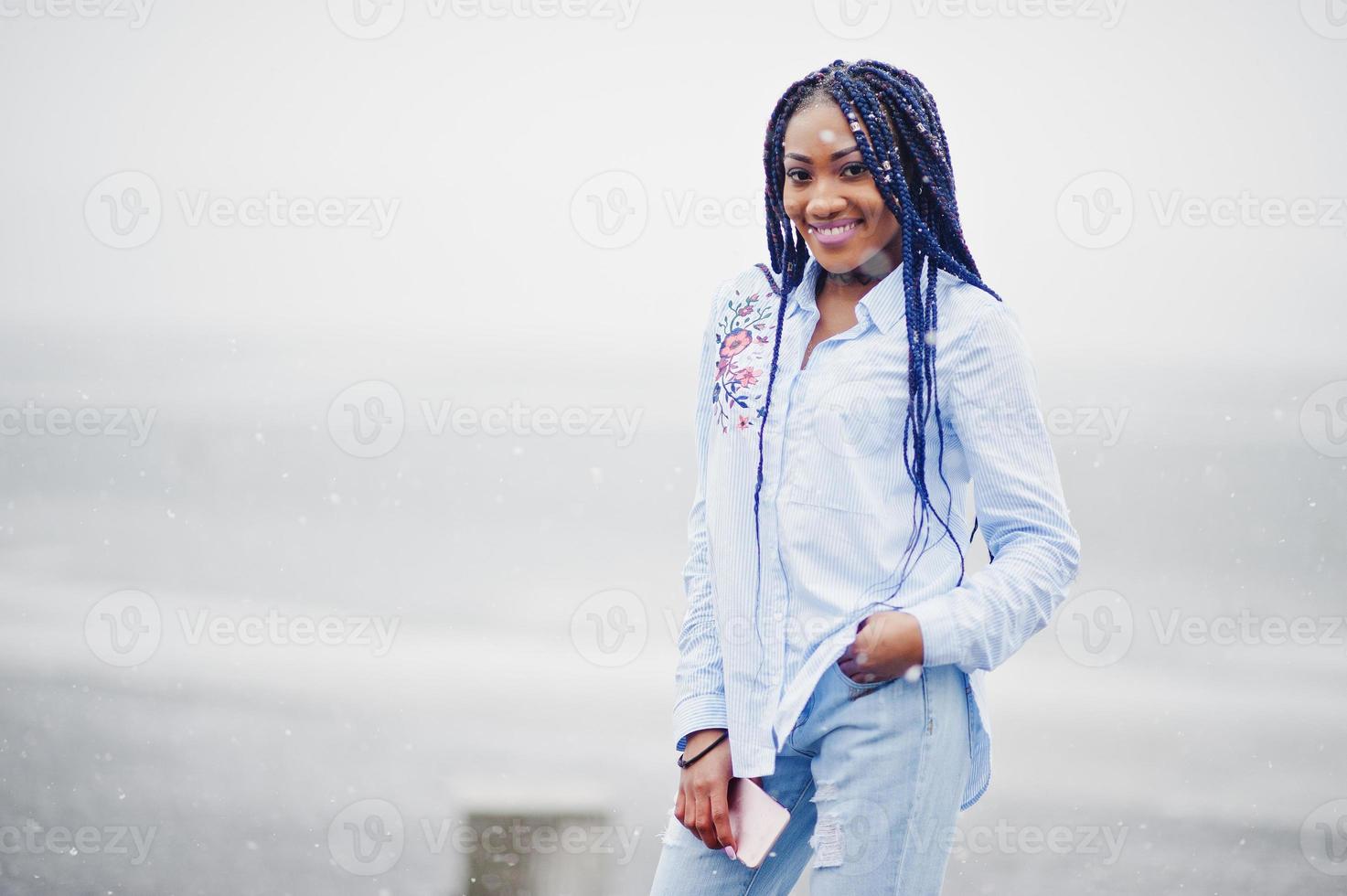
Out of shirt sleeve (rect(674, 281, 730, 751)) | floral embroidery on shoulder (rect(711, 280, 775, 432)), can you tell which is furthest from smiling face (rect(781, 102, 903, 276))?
shirt sleeve (rect(674, 281, 730, 751))

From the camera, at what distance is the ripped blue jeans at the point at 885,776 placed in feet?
4.55

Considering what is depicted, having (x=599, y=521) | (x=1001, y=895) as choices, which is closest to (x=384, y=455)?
(x=599, y=521)

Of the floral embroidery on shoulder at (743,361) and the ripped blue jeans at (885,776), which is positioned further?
the floral embroidery on shoulder at (743,361)

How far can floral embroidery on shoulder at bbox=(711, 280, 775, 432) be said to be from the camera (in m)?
1.54

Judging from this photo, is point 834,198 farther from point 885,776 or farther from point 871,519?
point 885,776

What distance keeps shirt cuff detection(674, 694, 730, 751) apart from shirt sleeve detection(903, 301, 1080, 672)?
0.29 meters

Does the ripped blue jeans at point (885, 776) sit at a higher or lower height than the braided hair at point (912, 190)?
lower

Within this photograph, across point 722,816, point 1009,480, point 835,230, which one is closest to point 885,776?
point 722,816

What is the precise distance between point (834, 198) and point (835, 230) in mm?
44

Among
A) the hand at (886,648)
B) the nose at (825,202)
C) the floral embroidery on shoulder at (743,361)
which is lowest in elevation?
the hand at (886,648)

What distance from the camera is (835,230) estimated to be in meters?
1.49

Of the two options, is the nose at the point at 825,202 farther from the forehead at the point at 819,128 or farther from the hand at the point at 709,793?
the hand at the point at 709,793

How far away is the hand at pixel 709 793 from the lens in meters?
1.49

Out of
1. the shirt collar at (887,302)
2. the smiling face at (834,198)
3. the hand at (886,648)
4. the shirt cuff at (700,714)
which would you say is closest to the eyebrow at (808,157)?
the smiling face at (834,198)
